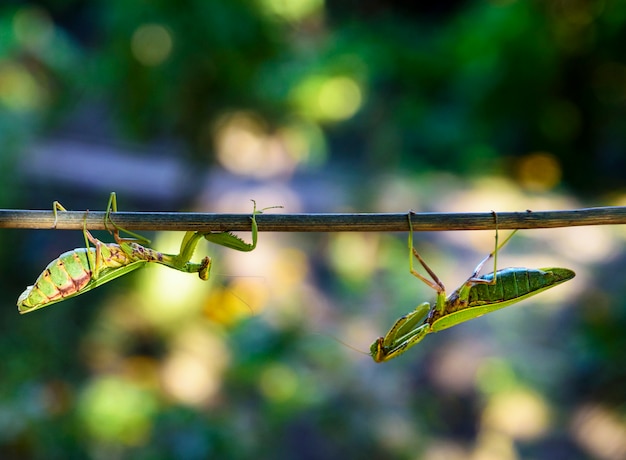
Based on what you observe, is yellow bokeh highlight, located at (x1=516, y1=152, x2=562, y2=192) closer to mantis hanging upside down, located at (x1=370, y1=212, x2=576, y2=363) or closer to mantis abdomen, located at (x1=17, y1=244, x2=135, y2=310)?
mantis hanging upside down, located at (x1=370, y1=212, x2=576, y2=363)

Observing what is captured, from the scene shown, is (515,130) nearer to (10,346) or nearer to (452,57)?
(452,57)

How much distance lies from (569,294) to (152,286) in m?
5.72

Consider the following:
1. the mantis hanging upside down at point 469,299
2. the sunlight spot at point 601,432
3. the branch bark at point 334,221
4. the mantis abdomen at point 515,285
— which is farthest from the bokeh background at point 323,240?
the branch bark at point 334,221

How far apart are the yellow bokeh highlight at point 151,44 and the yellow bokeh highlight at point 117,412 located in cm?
409

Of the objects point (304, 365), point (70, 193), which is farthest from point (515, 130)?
point (70, 193)

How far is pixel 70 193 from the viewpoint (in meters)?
12.7

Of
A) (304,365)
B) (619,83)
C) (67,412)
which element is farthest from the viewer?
(619,83)

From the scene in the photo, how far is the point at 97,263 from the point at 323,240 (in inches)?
319

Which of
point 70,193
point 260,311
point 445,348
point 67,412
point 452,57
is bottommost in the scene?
point 67,412

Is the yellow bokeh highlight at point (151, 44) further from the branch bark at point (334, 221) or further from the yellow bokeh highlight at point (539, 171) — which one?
the yellow bokeh highlight at point (539, 171)

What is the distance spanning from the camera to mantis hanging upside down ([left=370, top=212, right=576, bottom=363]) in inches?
101

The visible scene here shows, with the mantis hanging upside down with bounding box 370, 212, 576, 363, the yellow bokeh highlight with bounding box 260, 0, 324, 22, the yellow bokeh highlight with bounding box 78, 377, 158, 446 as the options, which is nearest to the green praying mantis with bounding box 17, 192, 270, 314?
the mantis hanging upside down with bounding box 370, 212, 576, 363

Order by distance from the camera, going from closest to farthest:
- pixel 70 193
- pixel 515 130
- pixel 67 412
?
pixel 67 412
pixel 515 130
pixel 70 193

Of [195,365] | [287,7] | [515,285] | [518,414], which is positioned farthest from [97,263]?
[287,7]
